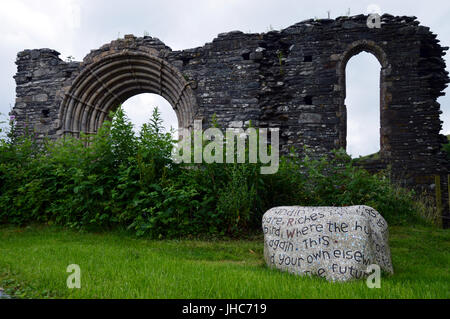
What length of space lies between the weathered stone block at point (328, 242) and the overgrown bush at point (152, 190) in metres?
1.68

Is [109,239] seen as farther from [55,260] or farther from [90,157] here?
[90,157]

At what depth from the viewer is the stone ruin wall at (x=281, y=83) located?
9141 millimetres

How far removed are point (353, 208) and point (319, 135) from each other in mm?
6279

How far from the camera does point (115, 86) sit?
11.8m

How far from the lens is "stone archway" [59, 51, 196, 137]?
10789 mm

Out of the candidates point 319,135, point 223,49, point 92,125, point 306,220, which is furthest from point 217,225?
point 92,125

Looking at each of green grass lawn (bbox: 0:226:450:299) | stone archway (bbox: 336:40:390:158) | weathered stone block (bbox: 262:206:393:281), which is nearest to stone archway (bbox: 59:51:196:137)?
stone archway (bbox: 336:40:390:158)

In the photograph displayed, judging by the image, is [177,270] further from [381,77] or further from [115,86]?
[115,86]

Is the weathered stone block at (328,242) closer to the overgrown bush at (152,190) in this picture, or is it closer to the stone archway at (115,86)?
the overgrown bush at (152,190)

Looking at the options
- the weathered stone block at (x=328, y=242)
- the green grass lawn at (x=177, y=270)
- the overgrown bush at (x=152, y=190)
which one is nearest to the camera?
the green grass lawn at (x=177, y=270)

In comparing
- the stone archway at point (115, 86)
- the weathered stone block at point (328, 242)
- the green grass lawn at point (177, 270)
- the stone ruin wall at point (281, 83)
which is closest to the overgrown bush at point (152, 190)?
the green grass lawn at point (177, 270)

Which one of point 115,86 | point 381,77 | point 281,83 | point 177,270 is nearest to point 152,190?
point 177,270

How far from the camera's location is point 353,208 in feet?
11.5

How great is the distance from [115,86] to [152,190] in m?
7.46
